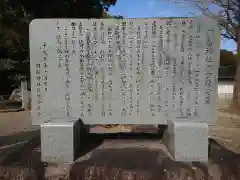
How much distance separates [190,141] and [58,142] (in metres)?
1.50

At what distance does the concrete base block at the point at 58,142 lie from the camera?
3.54 m

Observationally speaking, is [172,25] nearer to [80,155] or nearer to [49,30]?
[49,30]

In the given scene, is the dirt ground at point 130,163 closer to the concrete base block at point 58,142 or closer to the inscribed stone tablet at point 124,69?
the concrete base block at point 58,142

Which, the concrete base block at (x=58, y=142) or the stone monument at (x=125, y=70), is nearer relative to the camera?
the concrete base block at (x=58, y=142)

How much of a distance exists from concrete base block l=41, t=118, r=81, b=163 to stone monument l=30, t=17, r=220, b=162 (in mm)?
186

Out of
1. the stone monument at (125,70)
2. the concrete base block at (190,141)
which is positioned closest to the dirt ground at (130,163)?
the concrete base block at (190,141)

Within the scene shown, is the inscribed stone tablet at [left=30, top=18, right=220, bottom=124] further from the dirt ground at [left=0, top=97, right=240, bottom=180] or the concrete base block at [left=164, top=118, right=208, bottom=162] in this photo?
Answer: the dirt ground at [left=0, top=97, right=240, bottom=180]

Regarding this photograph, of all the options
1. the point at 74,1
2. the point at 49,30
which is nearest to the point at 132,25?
the point at 49,30

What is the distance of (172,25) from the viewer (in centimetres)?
377

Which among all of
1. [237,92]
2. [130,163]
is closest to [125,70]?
[130,163]

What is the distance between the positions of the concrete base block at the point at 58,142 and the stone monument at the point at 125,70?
186 millimetres

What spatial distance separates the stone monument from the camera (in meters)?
3.76

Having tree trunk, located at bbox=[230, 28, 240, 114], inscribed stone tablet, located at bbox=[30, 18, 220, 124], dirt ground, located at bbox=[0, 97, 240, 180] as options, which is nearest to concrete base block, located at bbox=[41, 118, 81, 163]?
dirt ground, located at bbox=[0, 97, 240, 180]

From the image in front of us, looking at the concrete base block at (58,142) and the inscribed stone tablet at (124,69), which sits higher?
the inscribed stone tablet at (124,69)
